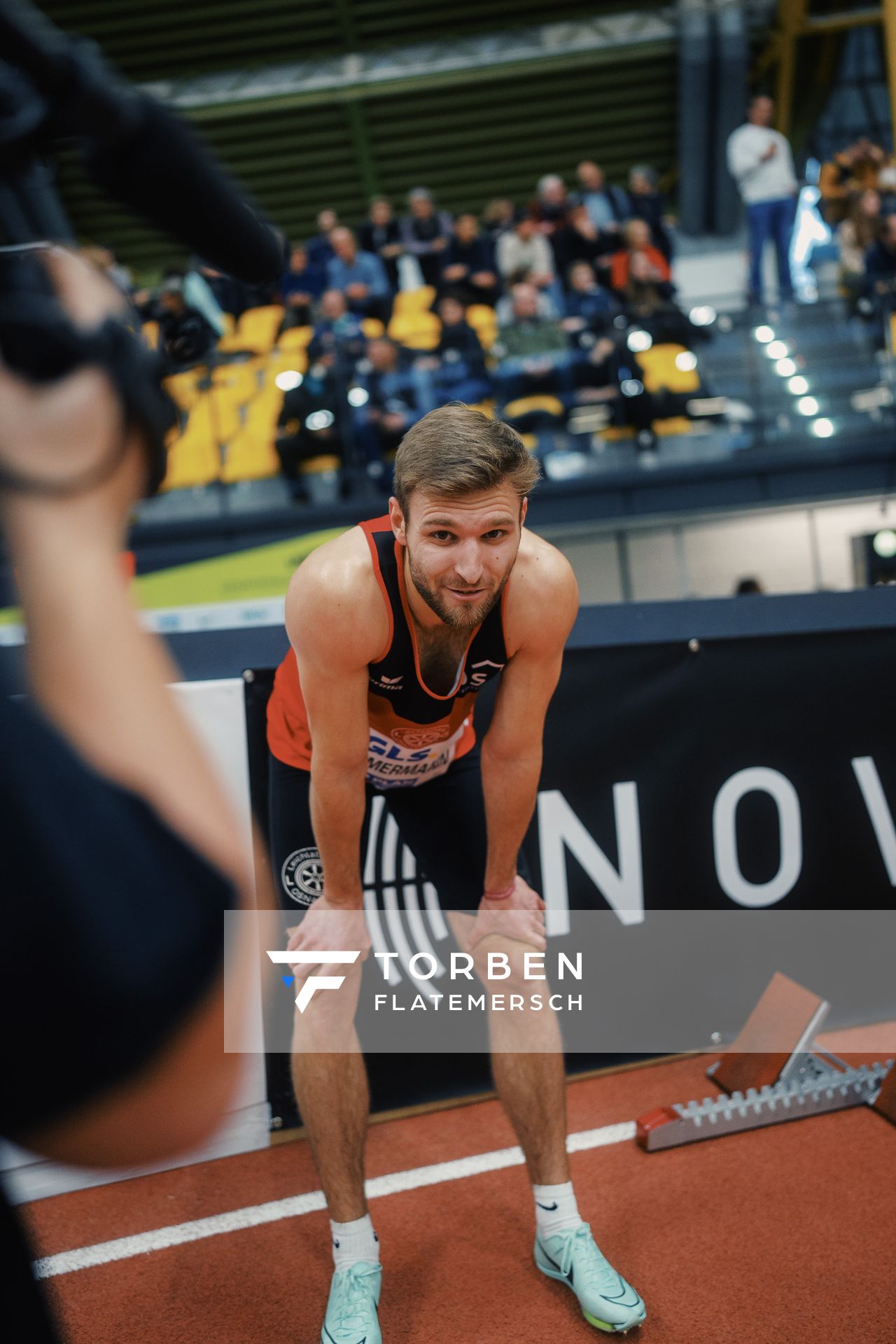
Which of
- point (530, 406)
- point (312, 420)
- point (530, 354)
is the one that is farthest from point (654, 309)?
point (312, 420)

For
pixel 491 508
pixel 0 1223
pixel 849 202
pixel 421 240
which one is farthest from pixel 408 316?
pixel 0 1223

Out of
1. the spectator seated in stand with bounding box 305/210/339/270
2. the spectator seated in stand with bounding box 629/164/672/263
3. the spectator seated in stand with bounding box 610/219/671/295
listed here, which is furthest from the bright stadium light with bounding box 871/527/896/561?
the spectator seated in stand with bounding box 305/210/339/270

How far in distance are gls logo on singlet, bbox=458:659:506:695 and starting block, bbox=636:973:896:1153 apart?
4.36 ft

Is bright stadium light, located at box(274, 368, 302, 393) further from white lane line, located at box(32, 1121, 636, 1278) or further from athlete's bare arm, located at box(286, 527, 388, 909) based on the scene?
white lane line, located at box(32, 1121, 636, 1278)

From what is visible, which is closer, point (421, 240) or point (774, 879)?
point (774, 879)

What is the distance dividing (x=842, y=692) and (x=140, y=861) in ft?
9.66

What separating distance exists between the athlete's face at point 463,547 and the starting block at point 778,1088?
5.17 ft

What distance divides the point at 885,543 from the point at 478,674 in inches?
303

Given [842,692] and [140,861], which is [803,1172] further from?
[140,861]

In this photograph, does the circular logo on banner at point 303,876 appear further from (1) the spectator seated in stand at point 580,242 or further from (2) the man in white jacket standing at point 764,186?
(2) the man in white jacket standing at point 764,186

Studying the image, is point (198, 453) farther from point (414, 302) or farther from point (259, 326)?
point (414, 302)

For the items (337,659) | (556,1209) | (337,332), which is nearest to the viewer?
(337,659)

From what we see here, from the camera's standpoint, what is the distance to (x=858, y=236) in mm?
8781

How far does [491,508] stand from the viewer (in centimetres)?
191
